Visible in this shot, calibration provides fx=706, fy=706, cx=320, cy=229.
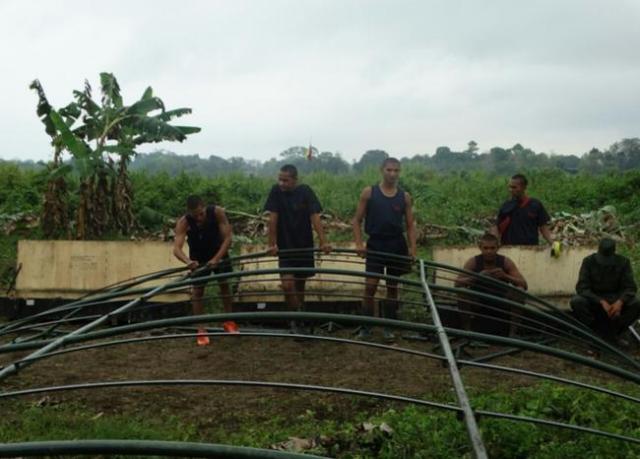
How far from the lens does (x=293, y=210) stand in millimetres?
7383

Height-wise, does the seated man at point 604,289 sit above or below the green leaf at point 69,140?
below

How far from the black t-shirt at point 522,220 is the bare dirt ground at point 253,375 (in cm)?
135

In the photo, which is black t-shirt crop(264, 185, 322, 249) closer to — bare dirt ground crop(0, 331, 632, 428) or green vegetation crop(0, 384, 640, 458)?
bare dirt ground crop(0, 331, 632, 428)

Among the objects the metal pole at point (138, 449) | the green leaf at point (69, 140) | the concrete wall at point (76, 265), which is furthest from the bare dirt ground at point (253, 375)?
the green leaf at point (69, 140)

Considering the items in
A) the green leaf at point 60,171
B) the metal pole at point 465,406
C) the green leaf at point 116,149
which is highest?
the green leaf at point 116,149

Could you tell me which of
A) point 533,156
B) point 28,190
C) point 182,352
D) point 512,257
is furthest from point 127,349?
point 533,156

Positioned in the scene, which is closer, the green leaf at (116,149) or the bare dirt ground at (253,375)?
the bare dirt ground at (253,375)

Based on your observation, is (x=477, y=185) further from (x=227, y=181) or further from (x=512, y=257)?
(x=512, y=257)

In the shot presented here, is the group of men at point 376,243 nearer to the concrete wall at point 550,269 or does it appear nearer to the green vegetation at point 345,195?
the concrete wall at point 550,269

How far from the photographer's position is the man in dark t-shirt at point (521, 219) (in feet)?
25.2

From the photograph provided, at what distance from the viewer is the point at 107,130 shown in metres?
11.8

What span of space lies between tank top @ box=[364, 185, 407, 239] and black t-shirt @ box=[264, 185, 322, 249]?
0.56 meters

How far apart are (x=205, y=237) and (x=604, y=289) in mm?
4181

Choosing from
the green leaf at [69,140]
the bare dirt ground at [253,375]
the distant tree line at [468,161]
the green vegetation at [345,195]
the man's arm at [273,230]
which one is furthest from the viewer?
the distant tree line at [468,161]
